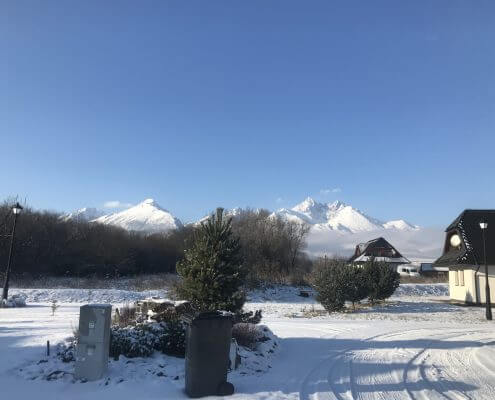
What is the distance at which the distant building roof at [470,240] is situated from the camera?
1222 inches

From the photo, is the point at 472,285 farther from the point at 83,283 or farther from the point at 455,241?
the point at 83,283

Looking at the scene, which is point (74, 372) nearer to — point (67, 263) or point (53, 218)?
point (67, 263)

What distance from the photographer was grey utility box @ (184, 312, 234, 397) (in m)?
7.89

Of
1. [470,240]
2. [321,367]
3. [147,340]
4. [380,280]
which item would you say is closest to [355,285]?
[380,280]

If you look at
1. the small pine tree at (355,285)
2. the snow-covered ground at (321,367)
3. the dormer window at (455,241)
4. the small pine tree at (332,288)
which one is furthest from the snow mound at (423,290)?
the snow-covered ground at (321,367)

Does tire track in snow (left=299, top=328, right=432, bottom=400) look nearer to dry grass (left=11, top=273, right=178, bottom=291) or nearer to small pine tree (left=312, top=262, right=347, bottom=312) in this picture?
small pine tree (left=312, top=262, right=347, bottom=312)

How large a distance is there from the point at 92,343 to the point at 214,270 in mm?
4775

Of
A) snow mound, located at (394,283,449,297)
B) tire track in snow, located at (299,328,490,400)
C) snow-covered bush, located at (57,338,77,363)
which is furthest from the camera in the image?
snow mound, located at (394,283,449,297)

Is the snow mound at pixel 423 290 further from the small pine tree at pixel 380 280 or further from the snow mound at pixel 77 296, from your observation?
the snow mound at pixel 77 296

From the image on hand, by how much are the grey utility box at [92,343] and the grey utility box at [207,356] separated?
1.55 m

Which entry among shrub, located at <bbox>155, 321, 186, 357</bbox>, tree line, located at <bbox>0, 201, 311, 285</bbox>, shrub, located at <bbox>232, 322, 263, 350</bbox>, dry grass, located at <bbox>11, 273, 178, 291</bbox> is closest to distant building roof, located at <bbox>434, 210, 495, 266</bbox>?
tree line, located at <bbox>0, 201, 311, 285</bbox>

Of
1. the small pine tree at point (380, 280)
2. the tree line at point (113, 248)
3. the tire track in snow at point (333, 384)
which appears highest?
the tree line at point (113, 248)

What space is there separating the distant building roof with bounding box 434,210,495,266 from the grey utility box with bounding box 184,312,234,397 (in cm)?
2707

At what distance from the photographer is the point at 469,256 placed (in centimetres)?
3119
